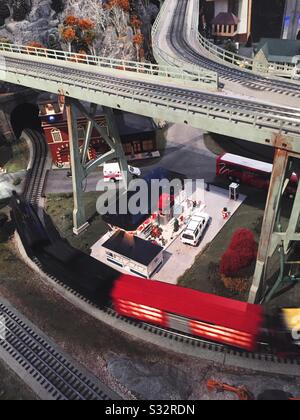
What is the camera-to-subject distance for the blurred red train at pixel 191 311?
18.2 meters

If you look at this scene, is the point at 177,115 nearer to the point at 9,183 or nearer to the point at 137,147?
the point at 137,147

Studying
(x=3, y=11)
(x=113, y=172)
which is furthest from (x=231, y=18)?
(x=113, y=172)

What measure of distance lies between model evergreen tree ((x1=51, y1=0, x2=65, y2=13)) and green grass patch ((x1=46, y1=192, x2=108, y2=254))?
127ft

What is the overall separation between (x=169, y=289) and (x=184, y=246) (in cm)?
752

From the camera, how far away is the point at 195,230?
26.9 meters

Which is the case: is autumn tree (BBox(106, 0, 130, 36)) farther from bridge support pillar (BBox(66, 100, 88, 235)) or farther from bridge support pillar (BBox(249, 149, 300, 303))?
bridge support pillar (BBox(249, 149, 300, 303))

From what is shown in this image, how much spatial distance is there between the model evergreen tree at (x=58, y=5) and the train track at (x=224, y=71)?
19464mm

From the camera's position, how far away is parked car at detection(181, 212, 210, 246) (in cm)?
Result: 2688

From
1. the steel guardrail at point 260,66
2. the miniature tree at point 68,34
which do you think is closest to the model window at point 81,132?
the steel guardrail at point 260,66

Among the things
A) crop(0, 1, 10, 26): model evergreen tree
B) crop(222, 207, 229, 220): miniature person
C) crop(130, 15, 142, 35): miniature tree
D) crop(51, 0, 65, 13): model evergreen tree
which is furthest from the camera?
crop(130, 15, 142, 35): miniature tree

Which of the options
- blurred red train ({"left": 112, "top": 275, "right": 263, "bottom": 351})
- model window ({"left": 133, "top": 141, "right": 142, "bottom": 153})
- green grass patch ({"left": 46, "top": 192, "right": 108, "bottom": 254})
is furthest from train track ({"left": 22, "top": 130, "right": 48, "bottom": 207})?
blurred red train ({"left": 112, "top": 275, "right": 263, "bottom": 351})

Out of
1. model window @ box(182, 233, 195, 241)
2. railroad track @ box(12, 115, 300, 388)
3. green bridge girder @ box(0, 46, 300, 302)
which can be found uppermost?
green bridge girder @ box(0, 46, 300, 302)

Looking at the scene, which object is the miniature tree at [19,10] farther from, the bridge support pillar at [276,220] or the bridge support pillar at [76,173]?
the bridge support pillar at [276,220]

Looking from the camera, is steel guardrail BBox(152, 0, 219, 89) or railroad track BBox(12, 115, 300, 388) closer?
railroad track BBox(12, 115, 300, 388)
